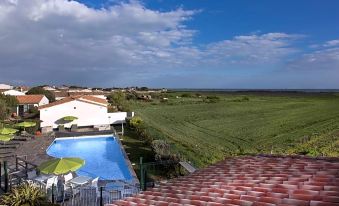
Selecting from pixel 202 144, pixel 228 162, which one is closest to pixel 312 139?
pixel 202 144

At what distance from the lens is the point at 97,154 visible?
29812 mm

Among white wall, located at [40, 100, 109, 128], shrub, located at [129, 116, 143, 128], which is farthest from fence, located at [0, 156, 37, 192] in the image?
white wall, located at [40, 100, 109, 128]

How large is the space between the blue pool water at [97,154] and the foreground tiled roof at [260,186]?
46.3ft

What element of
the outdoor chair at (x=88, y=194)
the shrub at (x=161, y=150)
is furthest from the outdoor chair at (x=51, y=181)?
the shrub at (x=161, y=150)

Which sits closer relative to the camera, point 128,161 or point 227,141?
point 128,161

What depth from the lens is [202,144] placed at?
3262cm

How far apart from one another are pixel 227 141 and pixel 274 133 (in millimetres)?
7366

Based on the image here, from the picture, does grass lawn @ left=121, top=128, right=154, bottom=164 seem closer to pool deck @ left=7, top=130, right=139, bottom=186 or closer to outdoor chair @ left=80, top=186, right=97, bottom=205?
pool deck @ left=7, top=130, right=139, bottom=186

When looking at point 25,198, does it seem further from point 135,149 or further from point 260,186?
point 135,149

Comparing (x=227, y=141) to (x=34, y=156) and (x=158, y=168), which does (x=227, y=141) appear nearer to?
(x=158, y=168)

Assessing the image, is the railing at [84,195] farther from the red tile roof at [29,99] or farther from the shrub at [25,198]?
the red tile roof at [29,99]

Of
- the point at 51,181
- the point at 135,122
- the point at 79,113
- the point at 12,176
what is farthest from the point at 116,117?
the point at 51,181

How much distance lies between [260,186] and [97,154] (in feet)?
82.8

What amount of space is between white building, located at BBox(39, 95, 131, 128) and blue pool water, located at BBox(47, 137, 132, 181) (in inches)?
203
